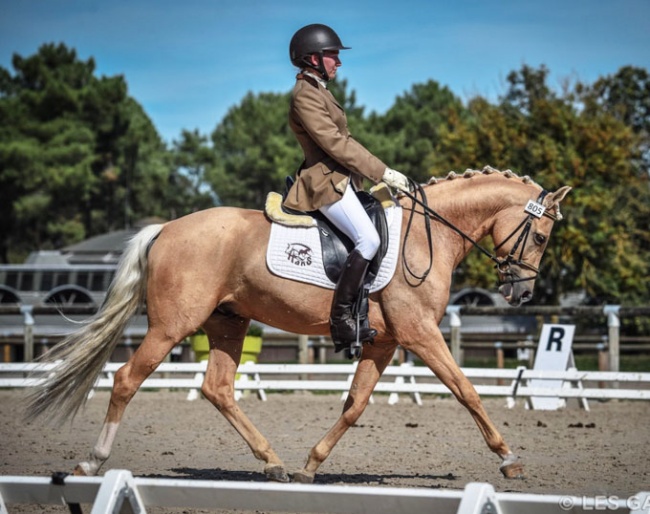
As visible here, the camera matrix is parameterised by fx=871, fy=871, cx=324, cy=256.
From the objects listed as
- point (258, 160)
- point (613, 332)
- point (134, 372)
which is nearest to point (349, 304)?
point (134, 372)

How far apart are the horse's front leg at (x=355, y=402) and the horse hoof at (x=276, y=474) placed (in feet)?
0.27

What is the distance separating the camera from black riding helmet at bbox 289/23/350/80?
6.04 metres

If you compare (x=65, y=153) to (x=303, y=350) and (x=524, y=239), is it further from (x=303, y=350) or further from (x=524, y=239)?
(x=524, y=239)

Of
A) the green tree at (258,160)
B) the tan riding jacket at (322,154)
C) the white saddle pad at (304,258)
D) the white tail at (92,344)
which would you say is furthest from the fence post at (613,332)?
the green tree at (258,160)

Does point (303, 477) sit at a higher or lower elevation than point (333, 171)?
lower

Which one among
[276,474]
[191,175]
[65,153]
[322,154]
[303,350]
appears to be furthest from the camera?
[191,175]

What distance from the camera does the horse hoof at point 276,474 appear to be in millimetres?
6012

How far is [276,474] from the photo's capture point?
6020mm

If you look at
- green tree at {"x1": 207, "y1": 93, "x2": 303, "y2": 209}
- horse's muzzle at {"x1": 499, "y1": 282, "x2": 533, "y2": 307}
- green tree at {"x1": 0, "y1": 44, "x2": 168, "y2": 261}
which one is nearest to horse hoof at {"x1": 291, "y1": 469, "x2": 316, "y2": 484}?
horse's muzzle at {"x1": 499, "y1": 282, "x2": 533, "y2": 307}

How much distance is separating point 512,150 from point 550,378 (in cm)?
1480

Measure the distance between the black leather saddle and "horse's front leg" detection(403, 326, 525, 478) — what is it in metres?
0.58

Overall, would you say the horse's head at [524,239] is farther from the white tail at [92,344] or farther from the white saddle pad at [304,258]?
the white tail at [92,344]

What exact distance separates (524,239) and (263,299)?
6.45ft

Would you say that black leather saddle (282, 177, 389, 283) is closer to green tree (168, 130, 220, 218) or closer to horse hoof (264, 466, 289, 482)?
horse hoof (264, 466, 289, 482)
